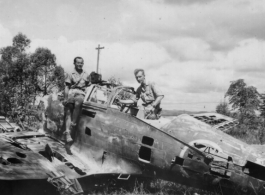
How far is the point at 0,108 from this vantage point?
28312mm

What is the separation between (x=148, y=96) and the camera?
24.5 feet

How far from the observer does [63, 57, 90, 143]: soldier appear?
7094 mm

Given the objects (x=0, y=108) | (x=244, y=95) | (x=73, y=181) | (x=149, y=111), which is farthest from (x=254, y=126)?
(x=0, y=108)

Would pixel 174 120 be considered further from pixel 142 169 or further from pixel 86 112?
pixel 86 112

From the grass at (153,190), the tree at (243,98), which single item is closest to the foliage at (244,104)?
the tree at (243,98)

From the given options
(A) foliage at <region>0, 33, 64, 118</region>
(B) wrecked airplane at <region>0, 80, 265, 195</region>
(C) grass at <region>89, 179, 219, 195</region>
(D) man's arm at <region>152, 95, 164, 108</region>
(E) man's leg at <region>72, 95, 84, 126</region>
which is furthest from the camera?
(A) foliage at <region>0, 33, 64, 118</region>

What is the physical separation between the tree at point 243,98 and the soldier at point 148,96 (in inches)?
820

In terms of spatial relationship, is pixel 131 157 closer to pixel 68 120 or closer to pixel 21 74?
pixel 68 120

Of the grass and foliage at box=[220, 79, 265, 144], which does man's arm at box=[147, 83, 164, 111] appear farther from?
foliage at box=[220, 79, 265, 144]

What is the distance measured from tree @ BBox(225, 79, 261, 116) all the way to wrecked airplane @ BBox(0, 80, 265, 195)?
2170 cm

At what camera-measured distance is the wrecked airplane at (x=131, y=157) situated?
5.00 m

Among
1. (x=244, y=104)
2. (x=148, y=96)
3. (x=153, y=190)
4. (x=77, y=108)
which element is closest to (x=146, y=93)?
(x=148, y=96)

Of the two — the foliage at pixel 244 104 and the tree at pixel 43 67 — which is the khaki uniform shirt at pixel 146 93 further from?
the tree at pixel 43 67

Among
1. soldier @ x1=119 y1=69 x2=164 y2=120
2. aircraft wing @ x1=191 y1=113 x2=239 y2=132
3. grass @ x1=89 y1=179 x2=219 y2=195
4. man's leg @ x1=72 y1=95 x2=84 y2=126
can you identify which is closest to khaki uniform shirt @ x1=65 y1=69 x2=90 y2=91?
man's leg @ x1=72 y1=95 x2=84 y2=126
